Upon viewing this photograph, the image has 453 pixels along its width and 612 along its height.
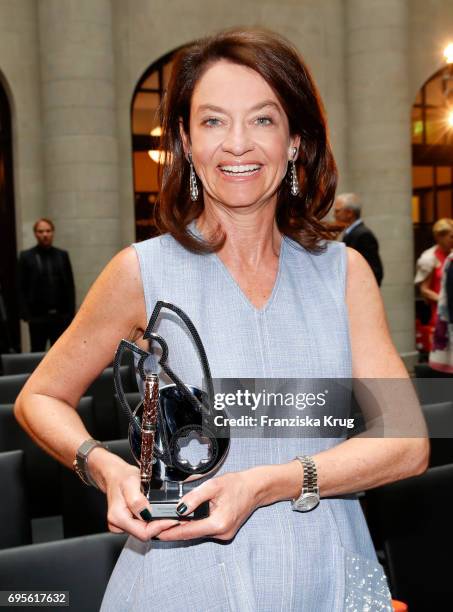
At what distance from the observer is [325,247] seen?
149 cm

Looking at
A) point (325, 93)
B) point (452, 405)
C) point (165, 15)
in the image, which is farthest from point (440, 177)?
point (452, 405)

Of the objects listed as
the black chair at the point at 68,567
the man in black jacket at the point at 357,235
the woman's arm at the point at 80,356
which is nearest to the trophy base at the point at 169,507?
the woman's arm at the point at 80,356

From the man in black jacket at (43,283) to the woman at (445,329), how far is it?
4704mm

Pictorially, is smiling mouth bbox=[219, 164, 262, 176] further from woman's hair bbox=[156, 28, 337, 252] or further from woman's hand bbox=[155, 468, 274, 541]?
woman's hand bbox=[155, 468, 274, 541]

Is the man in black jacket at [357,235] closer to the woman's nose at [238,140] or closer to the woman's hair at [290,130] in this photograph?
the woman's hair at [290,130]

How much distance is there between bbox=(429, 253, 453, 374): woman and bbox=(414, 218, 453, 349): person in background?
319 cm

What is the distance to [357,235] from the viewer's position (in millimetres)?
7445

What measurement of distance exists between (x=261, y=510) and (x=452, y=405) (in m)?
2.88

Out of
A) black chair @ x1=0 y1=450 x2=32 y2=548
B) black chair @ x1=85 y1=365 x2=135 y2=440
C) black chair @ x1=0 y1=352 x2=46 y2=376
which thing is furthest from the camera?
black chair @ x1=0 y1=352 x2=46 y2=376

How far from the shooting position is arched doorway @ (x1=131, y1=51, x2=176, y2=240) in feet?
36.8

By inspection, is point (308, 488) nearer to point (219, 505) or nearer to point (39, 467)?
point (219, 505)

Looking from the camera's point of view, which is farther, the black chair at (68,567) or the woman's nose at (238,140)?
the black chair at (68,567)

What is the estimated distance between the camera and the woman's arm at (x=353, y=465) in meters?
1.07

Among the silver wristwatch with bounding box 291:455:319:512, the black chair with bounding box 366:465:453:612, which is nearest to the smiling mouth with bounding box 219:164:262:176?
the silver wristwatch with bounding box 291:455:319:512
